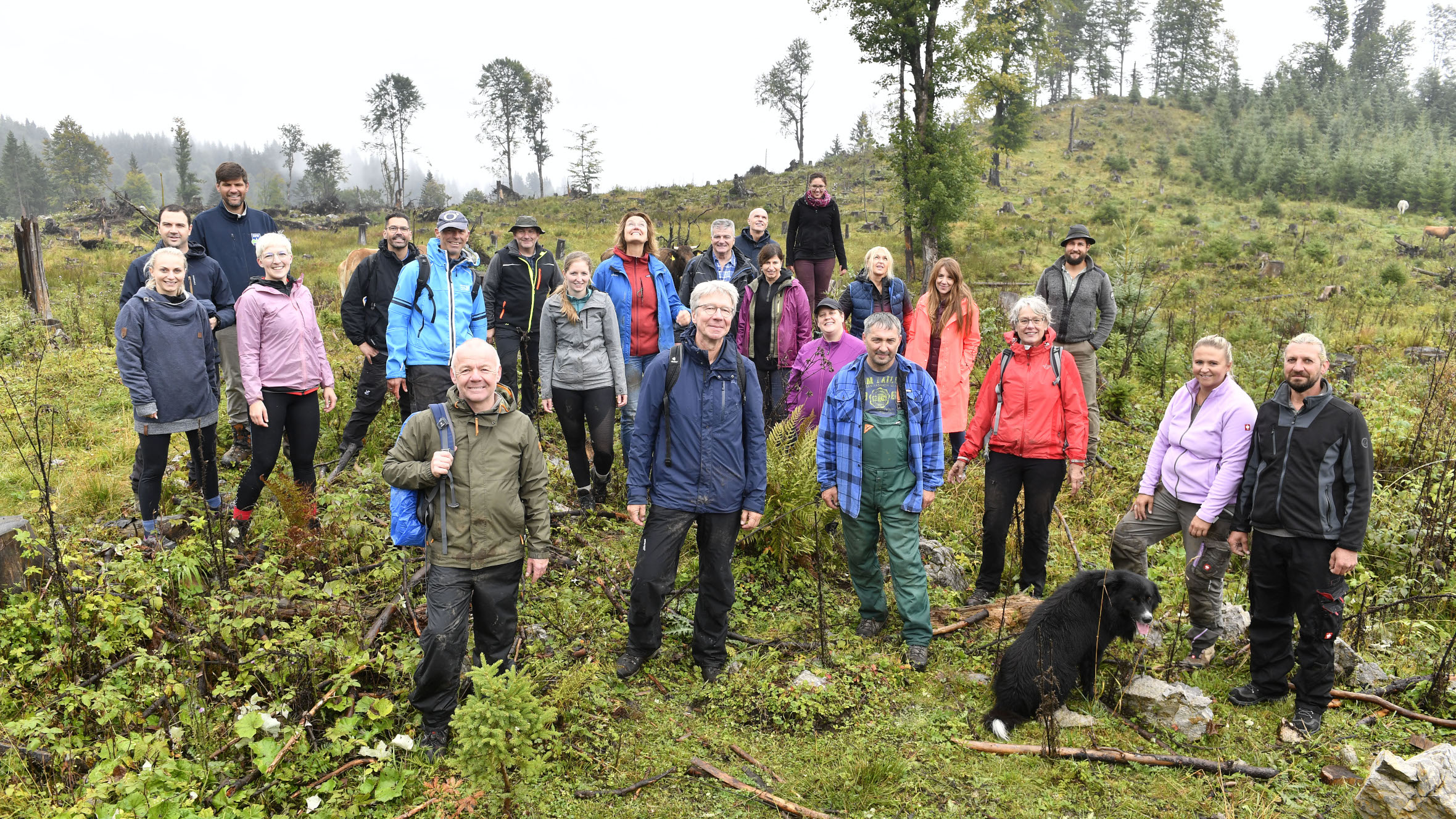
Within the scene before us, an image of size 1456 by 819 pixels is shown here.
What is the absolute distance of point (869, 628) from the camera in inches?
191

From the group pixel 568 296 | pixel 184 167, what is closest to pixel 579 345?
pixel 568 296

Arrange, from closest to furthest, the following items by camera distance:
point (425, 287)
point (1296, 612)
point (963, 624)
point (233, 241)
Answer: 1. point (1296, 612)
2. point (963, 624)
3. point (425, 287)
4. point (233, 241)

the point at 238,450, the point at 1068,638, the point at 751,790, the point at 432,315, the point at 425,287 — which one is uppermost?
the point at 425,287

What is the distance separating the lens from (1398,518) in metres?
6.27

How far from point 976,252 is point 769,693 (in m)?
22.8

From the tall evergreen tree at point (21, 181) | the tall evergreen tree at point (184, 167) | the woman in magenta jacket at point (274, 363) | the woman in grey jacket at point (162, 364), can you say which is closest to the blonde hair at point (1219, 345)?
the woman in magenta jacket at point (274, 363)

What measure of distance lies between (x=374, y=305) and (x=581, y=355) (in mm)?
2034

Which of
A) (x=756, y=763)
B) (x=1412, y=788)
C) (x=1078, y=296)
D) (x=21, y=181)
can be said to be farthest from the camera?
(x=21, y=181)

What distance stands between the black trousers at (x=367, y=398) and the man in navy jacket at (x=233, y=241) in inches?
35.4

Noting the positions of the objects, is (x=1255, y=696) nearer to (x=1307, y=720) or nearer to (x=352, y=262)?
(x=1307, y=720)

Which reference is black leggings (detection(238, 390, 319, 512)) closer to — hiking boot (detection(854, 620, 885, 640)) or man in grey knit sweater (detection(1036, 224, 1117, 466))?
hiking boot (detection(854, 620, 885, 640))

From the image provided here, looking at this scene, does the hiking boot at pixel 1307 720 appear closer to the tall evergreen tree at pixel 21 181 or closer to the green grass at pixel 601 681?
the green grass at pixel 601 681

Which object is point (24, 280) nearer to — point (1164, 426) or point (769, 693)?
point (769, 693)

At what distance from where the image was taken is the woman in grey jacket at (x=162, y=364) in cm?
473
